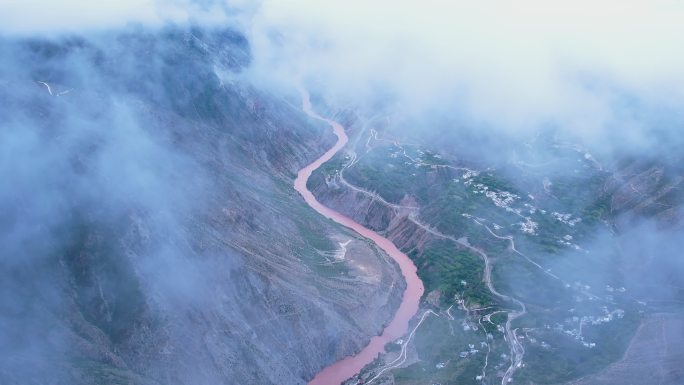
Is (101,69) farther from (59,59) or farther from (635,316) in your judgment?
(635,316)

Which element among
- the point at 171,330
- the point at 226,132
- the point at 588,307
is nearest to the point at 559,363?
the point at 588,307

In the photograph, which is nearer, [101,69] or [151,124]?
[151,124]

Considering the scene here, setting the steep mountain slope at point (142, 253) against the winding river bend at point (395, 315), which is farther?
the winding river bend at point (395, 315)

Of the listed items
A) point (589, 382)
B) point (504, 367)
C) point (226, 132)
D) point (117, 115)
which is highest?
point (589, 382)

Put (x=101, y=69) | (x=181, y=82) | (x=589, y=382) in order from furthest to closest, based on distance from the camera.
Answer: (x=181, y=82)
(x=101, y=69)
(x=589, y=382)

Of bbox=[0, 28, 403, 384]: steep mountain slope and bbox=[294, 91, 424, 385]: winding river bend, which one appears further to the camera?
bbox=[294, 91, 424, 385]: winding river bend
